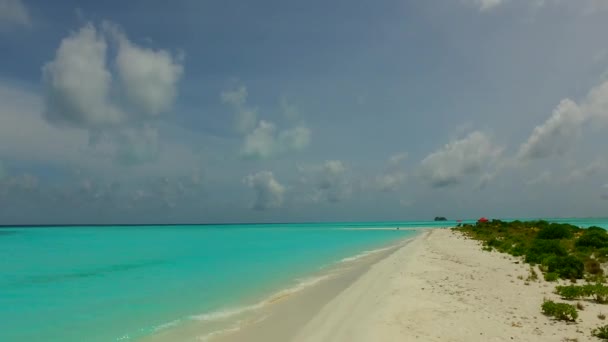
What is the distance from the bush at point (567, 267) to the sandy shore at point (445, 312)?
4.66 feet

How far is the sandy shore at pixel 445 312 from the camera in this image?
9.80m

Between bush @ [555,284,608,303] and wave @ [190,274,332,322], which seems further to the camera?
wave @ [190,274,332,322]

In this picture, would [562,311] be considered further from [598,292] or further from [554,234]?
[554,234]

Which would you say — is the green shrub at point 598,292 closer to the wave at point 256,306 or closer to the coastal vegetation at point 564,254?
the coastal vegetation at point 564,254

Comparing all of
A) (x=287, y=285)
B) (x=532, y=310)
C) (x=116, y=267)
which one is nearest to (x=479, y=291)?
(x=532, y=310)

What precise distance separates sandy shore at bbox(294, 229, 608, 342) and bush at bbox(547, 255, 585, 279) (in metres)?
1.42

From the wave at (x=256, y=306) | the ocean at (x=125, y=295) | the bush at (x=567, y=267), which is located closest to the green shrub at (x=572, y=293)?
the bush at (x=567, y=267)

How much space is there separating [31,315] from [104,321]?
4078 mm

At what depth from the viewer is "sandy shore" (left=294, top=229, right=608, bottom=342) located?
9.80m

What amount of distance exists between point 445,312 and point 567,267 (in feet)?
32.2

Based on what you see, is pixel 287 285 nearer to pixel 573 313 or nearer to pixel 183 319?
pixel 183 319

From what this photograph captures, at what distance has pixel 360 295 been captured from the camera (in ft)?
53.4

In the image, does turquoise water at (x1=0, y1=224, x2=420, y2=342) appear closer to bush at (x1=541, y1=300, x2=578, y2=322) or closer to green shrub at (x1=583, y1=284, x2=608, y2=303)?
bush at (x1=541, y1=300, x2=578, y2=322)

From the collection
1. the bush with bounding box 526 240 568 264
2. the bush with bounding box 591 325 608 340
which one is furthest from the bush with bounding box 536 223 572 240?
the bush with bounding box 591 325 608 340
